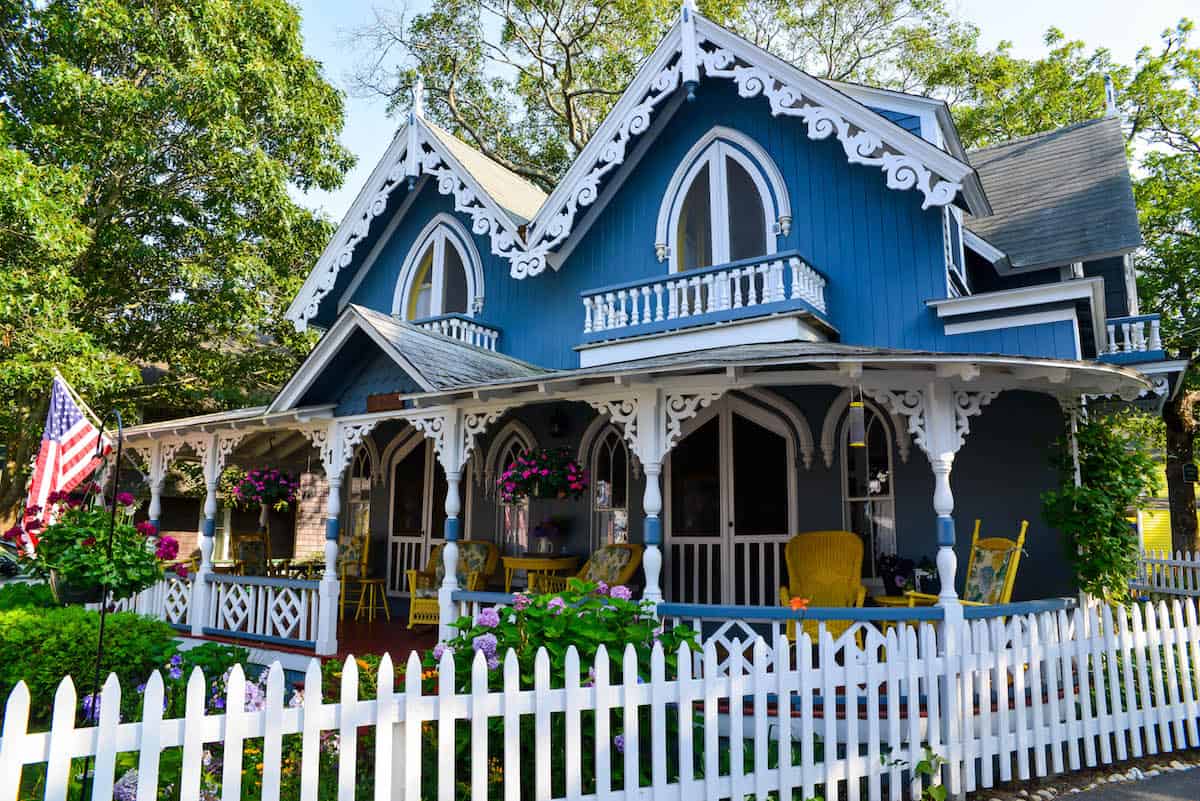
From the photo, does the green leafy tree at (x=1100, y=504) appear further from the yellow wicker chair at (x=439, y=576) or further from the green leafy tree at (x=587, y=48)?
the green leafy tree at (x=587, y=48)

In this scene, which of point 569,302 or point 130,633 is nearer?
point 130,633

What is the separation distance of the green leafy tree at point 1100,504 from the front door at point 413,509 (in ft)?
27.9

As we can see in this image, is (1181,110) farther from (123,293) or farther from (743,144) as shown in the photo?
(123,293)

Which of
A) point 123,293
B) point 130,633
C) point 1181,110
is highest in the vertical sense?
point 1181,110

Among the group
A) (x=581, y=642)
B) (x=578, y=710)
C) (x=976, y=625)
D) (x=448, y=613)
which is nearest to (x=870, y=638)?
(x=976, y=625)

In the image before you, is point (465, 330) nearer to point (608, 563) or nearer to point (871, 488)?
point (608, 563)

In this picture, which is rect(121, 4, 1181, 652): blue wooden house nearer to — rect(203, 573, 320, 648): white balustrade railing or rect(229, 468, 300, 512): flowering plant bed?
rect(203, 573, 320, 648): white balustrade railing

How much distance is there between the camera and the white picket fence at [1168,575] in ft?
43.4

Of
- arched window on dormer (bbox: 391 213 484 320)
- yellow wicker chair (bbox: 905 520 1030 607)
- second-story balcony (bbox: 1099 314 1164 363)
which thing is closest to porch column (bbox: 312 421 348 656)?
arched window on dormer (bbox: 391 213 484 320)

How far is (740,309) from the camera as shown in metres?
9.42

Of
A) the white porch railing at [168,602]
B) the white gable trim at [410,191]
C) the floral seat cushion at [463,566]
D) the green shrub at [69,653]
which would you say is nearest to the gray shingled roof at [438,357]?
the white gable trim at [410,191]

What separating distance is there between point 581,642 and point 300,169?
16085mm

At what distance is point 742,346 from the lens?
887 cm

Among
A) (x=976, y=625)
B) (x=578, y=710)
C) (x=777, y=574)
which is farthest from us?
(x=777, y=574)
